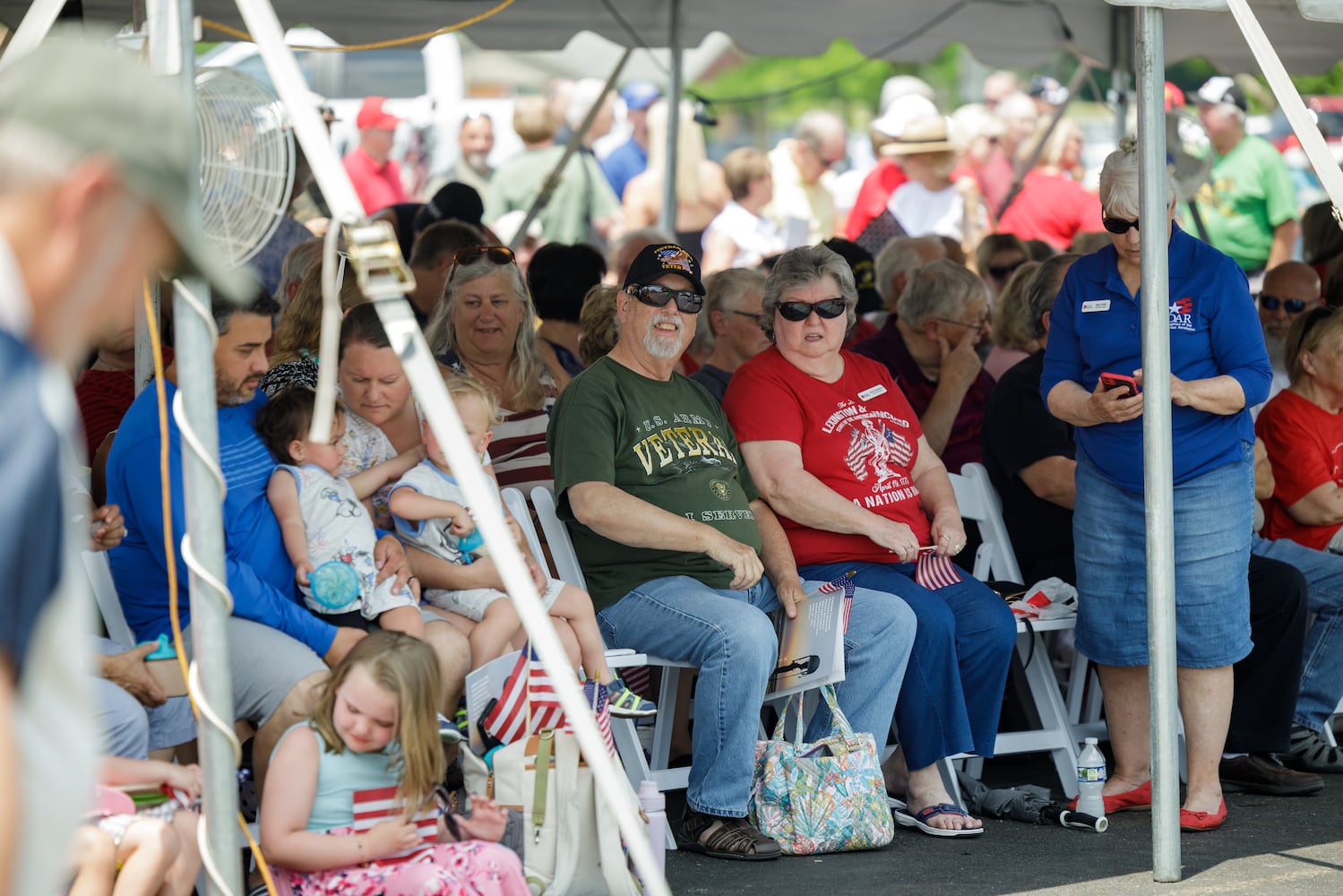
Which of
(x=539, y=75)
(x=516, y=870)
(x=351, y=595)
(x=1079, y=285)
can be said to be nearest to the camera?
(x=516, y=870)

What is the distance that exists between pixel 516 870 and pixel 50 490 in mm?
2173

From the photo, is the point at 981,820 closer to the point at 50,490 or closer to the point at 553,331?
the point at 553,331

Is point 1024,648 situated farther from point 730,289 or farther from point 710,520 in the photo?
point 730,289

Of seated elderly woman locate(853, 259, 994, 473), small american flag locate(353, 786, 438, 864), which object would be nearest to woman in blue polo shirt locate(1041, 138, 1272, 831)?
seated elderly woman locate(853, 259, 994, 473)

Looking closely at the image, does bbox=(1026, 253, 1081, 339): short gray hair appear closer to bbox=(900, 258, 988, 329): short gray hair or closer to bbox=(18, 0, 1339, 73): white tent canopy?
bbox=(900, 258, 988, 329): short gray hair

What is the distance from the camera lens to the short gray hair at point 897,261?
725 cm

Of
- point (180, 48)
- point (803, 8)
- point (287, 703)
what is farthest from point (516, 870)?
point (803, 8)

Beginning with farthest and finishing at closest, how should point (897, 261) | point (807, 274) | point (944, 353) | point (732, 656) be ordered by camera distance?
1. point (897, 261)
2. point (944, 353)
3. point (807, 274)
4. point (732, 656)

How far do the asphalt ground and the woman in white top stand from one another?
5872 millimetres

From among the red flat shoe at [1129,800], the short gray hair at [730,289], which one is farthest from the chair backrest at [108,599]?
the short gray hair at [730,289]

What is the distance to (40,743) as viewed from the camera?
1.36 metres

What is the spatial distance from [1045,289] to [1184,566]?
144 cm

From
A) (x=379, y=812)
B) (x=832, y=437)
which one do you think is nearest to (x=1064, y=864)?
(x=832, y=437)

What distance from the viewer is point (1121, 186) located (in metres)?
4.35
